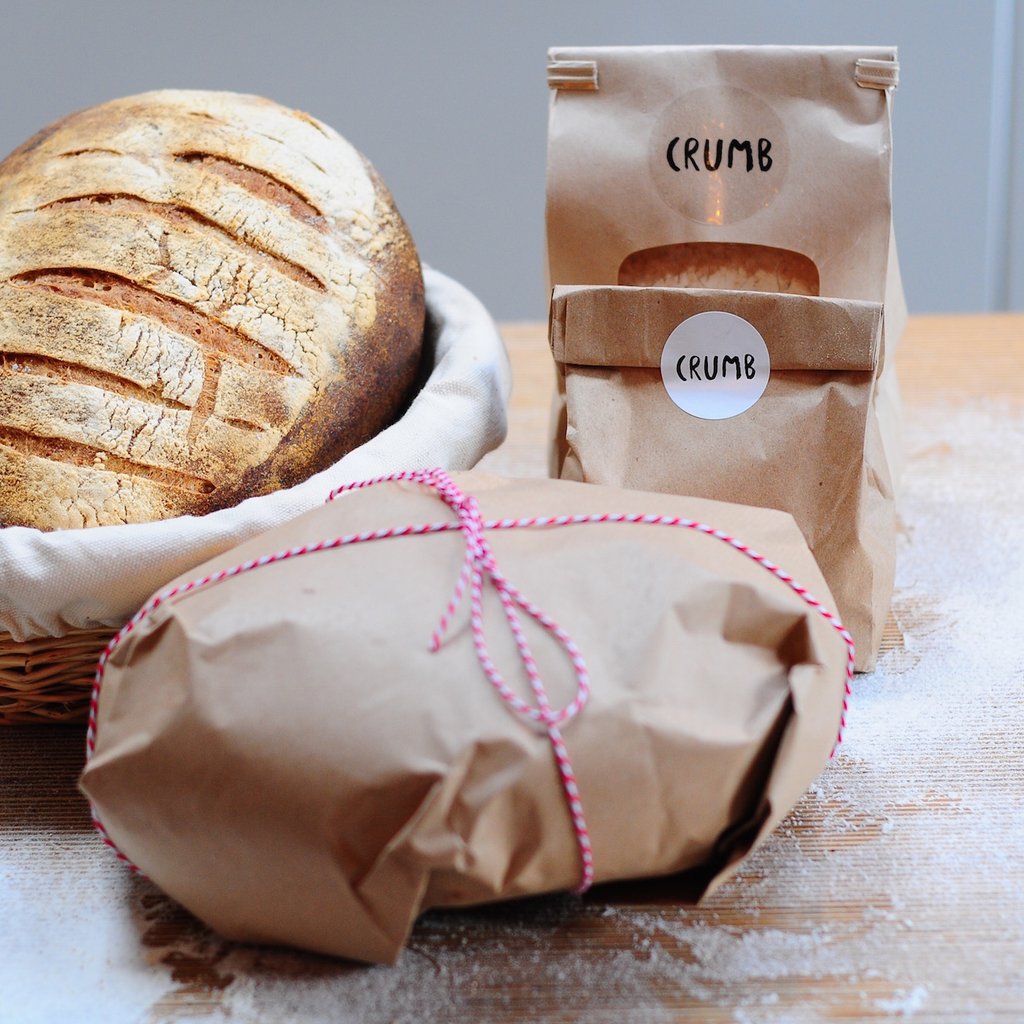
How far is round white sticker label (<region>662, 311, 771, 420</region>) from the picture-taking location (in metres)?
0.83

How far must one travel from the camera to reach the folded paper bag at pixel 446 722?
56 centimetres

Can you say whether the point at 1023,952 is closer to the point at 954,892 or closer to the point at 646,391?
the point at 954,892

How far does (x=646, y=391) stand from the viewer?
0.85 metres

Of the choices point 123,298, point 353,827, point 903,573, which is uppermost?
point 123,298

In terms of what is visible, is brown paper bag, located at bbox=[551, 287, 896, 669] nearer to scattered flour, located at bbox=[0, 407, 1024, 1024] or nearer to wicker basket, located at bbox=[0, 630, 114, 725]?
scattered flour, located at bbox=[0, 407, 1024, 1024]

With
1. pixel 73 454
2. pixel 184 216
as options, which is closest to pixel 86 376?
pixel 73 454

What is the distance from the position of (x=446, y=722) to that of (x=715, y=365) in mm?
396

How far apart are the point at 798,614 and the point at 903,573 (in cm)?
49

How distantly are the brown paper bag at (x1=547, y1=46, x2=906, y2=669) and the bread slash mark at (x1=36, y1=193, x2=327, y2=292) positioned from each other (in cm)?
22

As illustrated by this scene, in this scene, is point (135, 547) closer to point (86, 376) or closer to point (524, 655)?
point (86, 376)

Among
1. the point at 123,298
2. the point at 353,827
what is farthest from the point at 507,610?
the point at 123,298

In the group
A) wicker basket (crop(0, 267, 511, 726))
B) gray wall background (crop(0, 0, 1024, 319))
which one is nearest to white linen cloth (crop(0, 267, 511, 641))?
wicker basket (crop(0, 267, 511, 726))

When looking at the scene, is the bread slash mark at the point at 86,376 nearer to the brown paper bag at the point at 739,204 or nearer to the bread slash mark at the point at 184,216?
the bread slash mark at the point at 184,216

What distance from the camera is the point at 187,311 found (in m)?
0.88
